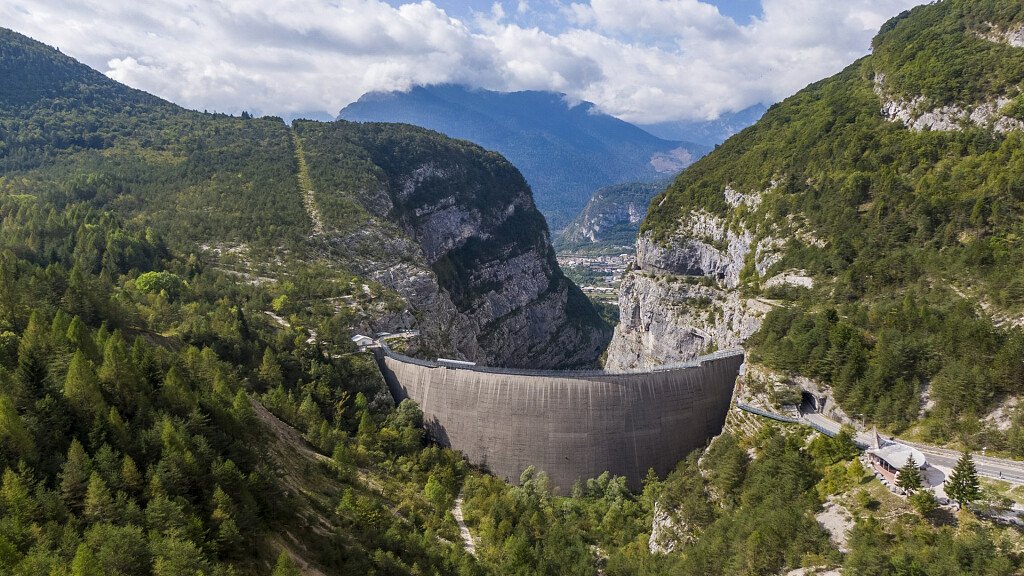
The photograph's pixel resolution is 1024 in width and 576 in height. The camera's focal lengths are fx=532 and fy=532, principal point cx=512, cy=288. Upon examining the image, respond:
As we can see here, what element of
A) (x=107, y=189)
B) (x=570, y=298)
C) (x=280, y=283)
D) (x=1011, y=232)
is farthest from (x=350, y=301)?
(x=570, y=298)

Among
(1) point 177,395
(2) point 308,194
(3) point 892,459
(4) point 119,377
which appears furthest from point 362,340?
(3) point 892,459

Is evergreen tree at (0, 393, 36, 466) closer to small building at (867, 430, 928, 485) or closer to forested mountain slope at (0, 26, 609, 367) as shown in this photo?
small building at (867, 430, 928, 485)

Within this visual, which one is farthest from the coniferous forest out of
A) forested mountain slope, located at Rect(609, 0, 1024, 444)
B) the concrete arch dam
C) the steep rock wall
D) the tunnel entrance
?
the steep rock wall

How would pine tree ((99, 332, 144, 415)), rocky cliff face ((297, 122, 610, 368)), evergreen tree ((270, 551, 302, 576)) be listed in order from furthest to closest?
rocky cliff face ((297, 122, 610, 368)), pine tree ((99, 332, 144, 415)), evergreen tree ((270, 551, 302, 576))

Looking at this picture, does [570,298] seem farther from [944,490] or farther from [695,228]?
[944,490]

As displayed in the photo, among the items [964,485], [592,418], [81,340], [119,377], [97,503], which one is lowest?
[592,418]

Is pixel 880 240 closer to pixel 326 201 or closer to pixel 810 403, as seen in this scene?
pixel 810 403
